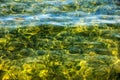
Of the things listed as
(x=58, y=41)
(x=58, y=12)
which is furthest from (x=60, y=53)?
(x=58, y=12)

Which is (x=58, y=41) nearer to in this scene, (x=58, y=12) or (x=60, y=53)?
(x=60, y=53)

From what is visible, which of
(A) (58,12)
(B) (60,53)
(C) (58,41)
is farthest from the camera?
(A) (58,12)

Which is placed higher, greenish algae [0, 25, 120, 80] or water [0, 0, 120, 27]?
water [0, 0, 120, 27]

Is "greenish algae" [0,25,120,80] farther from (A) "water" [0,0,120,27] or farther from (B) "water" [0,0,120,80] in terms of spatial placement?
(A) "water" [0,0,120,27]

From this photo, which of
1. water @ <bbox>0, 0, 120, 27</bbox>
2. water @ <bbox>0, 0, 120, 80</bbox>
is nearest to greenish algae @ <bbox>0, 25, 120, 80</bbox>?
water @ <bbox>0, 0, 120, 80</bbox>

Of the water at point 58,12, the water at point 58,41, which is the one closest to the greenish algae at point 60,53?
the water at point 58,41

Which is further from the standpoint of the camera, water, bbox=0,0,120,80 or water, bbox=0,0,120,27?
water, bbox=0,0,120,27
